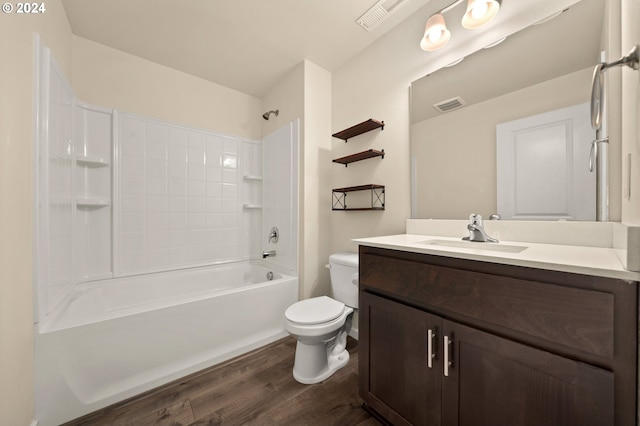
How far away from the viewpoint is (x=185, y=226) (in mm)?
2396

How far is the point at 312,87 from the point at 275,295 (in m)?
1.95

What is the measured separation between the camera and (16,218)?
1047mm

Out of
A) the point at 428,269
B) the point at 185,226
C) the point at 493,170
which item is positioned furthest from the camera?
the point at 185,226

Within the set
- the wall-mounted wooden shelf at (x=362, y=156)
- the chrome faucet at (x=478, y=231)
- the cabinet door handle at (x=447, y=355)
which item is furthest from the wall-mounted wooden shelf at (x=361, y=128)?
the cabinet door handle at (x=447, y=355)

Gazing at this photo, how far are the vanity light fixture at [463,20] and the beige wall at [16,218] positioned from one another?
2072 millimetres

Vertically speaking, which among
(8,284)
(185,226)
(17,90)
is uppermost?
(17,90)

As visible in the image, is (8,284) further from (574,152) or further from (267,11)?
(574,152)

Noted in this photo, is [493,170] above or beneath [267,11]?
beneath

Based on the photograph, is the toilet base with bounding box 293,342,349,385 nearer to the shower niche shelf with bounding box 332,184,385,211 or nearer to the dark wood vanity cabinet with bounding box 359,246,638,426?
the dark wood vanity cabinet with bounding box 359,246,638,426

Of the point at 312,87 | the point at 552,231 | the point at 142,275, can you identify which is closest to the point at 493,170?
the point at 552,231

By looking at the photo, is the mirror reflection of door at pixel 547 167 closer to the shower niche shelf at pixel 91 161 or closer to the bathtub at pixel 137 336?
the bathtub at pixel 137 336

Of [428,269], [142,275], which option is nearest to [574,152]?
[428,269]

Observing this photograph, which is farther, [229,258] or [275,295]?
[229,258]

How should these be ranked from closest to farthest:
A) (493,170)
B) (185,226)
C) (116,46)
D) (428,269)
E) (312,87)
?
(428,269) < (493,170) < (116,46) < (312,87) < (185,226)
